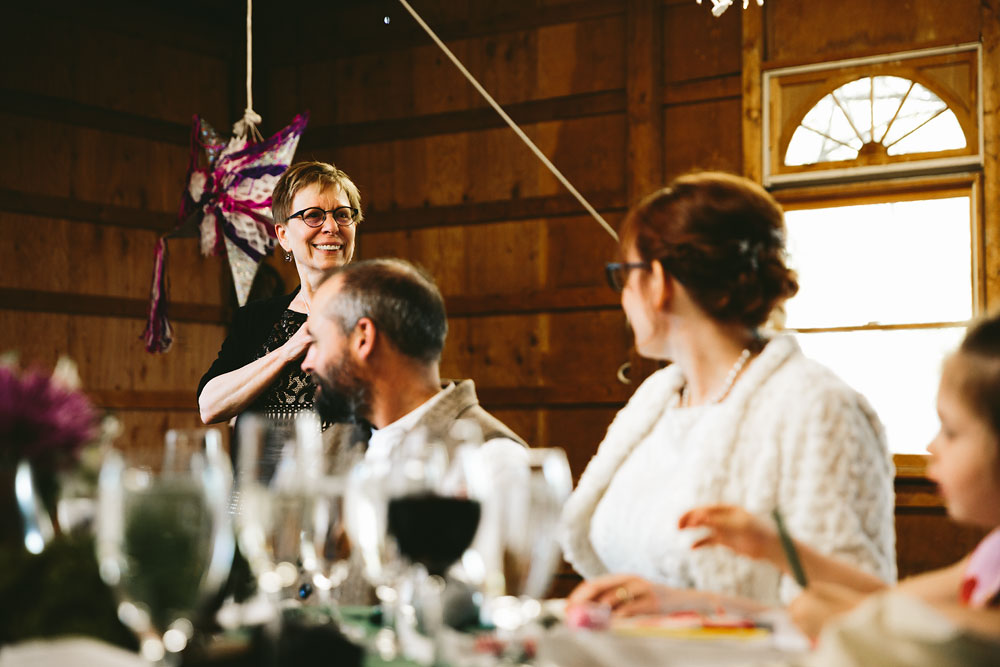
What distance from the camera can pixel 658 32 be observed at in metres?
4.44

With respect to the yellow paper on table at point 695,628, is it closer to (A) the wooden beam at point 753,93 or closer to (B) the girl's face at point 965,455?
(B) the girl's face at point 965,455

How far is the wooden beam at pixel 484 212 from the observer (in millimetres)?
4496

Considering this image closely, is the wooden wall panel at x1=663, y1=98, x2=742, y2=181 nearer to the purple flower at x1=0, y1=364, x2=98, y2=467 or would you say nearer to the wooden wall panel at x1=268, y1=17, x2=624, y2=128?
the wooden wall panel at x1=268, y1=17, x2=624, y2=128

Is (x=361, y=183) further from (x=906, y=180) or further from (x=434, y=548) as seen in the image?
(x=434, y=548)

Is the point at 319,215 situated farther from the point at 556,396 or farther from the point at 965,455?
the point at 556,396

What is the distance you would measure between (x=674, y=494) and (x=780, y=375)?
0.75 feet

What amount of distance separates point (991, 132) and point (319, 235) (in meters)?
2.58

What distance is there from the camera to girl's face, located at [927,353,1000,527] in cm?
116

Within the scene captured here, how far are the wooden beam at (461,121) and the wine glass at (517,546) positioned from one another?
3768 mm

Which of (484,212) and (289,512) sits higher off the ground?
(484,212)

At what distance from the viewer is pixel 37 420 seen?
100 cm

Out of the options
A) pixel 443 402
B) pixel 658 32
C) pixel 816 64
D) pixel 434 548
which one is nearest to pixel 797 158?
pixel 816 64

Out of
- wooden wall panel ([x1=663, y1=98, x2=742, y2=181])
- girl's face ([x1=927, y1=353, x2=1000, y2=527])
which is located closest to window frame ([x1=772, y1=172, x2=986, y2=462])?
wooden wall panel ([x1=663, y1=98, x2=742, y2=181])

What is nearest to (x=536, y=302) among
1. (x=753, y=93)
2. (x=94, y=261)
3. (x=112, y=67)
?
(x=753, y=93)
